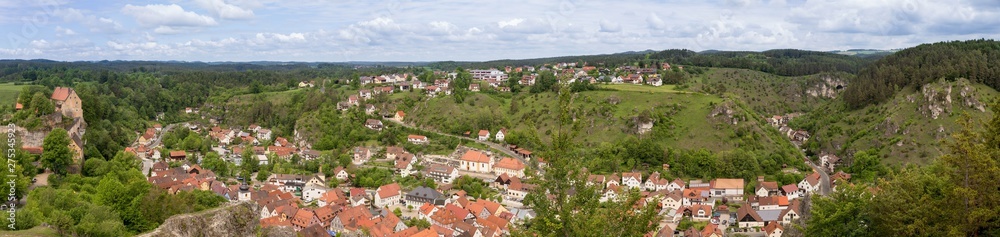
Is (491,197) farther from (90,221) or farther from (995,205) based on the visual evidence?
(995,205)

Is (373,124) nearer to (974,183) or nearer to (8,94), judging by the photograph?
(8,94)

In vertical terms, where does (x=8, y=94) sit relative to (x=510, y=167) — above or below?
above

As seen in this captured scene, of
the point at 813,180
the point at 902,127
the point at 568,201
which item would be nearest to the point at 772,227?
the point at 813,180

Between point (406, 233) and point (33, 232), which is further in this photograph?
point (406, 233)

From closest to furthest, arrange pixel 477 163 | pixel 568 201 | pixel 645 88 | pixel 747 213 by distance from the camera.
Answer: pixel 568 201 < pixel 747 213 < pixel 477 163 < pixel 645 88

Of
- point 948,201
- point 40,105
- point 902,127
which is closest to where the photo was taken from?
point 948,201

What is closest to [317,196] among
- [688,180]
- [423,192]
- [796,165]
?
[423,192]
